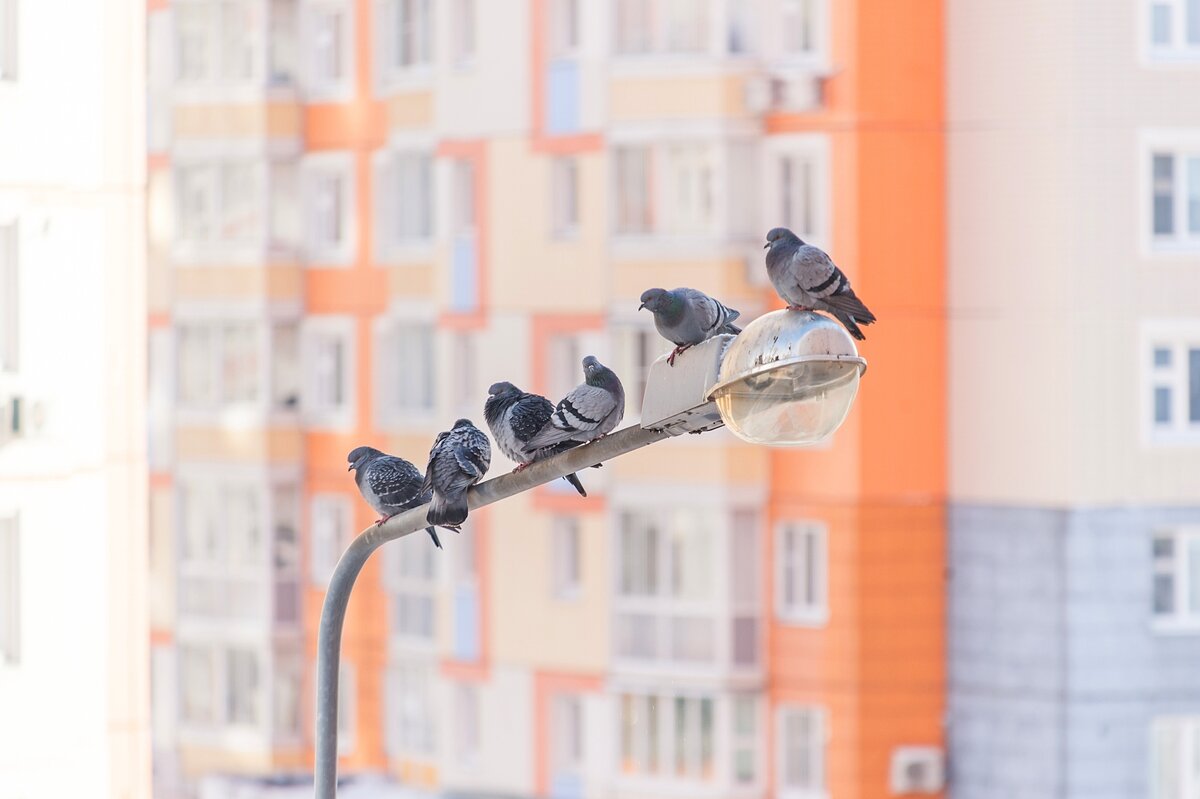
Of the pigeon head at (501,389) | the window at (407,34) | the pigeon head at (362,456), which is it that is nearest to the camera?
the pigeon head at (501,389)

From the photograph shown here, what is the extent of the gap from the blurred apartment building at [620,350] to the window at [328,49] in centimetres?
5

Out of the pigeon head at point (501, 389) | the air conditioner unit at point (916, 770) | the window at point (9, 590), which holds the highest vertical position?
the pigeon head at point (501, 389)

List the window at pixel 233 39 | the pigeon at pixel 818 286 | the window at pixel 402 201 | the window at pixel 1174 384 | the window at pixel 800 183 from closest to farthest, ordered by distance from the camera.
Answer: the pigeon at pixel 818 286 < the window at pixel 1174 384 < the window at pixel 800 183 < the window at pixel 402 201 < the window at pixel 233 39

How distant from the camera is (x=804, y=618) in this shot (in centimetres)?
2770

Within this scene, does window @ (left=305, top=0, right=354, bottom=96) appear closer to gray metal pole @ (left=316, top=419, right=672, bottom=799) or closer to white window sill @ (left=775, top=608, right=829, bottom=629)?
white window sill @ (left=775, top=608, right=829, bottom=629)

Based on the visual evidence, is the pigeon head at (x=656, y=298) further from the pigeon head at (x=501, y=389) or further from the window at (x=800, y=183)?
the window at (x=800, y=183)

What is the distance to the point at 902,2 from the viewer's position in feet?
88.2

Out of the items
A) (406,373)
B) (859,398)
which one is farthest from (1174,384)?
(406,373)

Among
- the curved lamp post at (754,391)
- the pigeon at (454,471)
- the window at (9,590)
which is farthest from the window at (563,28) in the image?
the curved lamp post at (754,391)

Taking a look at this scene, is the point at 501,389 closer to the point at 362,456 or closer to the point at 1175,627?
the point at 362,456

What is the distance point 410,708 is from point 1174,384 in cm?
1152

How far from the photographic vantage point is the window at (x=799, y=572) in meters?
27.7

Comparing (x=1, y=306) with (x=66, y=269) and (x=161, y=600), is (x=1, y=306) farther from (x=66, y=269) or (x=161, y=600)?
(x=161, y=600)

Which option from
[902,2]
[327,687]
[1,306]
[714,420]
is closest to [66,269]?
[1,306]
